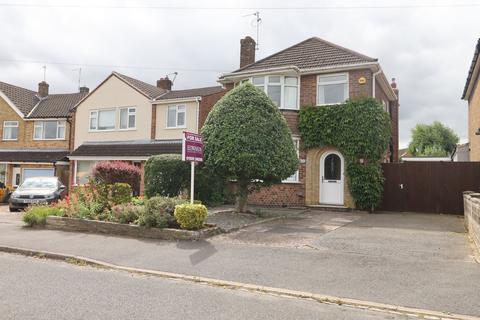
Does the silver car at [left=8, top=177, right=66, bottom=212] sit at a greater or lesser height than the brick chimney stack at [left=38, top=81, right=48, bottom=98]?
lesser

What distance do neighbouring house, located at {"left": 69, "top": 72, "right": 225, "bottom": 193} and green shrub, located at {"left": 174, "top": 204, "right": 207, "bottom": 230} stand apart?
38.1 ft

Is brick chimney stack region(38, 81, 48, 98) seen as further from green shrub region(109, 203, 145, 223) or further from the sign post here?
the sign post

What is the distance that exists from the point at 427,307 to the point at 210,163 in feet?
28.4

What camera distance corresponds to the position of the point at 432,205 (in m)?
15.9

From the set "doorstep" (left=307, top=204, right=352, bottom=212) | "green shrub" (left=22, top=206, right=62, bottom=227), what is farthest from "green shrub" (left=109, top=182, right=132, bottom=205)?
"doorstep" (left=307, top=204, right=352, bottom=212)

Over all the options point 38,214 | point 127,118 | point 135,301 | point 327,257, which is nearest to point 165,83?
point 127,118

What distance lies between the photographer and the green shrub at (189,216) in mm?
9797

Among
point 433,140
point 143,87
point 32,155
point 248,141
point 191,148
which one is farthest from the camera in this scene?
point 433,140

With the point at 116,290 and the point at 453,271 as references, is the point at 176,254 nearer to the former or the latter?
the point at 116,290

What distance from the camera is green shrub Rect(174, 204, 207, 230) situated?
9797 mm

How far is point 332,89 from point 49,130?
20344mm

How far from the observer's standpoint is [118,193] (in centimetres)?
1223

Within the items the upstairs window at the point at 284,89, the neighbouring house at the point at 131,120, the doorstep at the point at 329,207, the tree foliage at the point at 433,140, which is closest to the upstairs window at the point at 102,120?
the neighbouring house at the point at 131,120

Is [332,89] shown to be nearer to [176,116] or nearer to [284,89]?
[284,89]
